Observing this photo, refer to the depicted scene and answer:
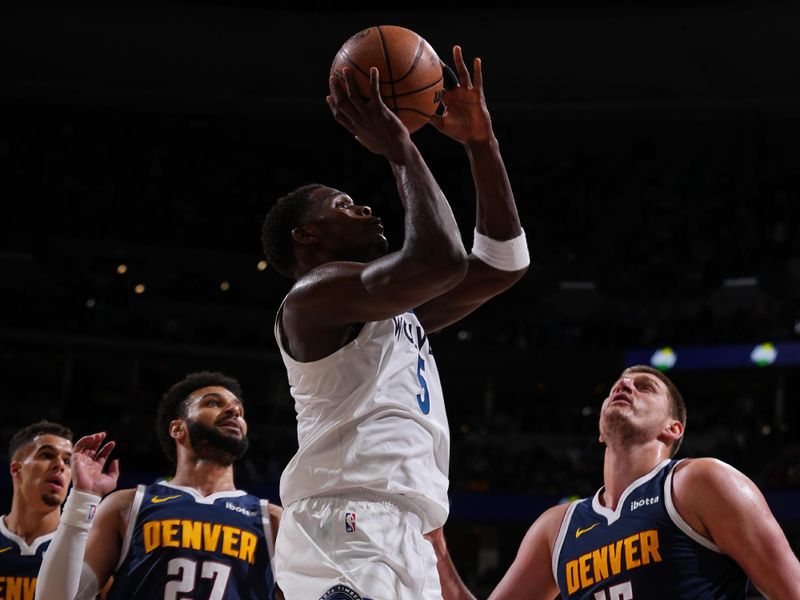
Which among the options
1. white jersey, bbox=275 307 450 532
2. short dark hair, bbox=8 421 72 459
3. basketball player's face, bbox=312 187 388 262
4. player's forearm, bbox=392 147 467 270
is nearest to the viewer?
player's forearm, bbox=392 147 467 270

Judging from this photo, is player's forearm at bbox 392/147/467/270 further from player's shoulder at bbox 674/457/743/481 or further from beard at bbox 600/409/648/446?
beard at bbox 600/409/648/446

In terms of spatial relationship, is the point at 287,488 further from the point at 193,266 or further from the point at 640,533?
the point at 193,266

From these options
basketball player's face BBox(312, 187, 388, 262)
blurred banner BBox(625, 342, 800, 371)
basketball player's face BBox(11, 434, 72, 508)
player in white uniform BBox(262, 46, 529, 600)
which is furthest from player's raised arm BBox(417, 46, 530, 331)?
blurred banner BBox(625, 342, 800, 371)

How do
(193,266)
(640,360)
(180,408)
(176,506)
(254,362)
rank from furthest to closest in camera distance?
(193,266) → (254,362) → (640,360) → (180,408) → (176,506)

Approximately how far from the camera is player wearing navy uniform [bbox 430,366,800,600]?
3746 millimetres

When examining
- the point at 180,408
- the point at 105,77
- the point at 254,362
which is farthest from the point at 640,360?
the point at 180,408

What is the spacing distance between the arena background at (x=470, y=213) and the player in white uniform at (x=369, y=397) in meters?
13.8

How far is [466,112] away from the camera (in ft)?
12.1

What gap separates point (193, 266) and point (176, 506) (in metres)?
17.4

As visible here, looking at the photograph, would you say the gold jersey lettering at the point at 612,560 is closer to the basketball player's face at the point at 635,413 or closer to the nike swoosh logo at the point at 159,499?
the basketball player's face at the point at 635,413

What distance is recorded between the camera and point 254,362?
20.6 metres

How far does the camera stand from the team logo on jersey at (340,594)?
2.94m

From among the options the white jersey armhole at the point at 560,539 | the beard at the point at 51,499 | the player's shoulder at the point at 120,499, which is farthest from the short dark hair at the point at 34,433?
the white jersey armhole at the point at 560,539

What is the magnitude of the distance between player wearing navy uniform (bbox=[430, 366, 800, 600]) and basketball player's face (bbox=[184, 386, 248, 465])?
151 centimetres
